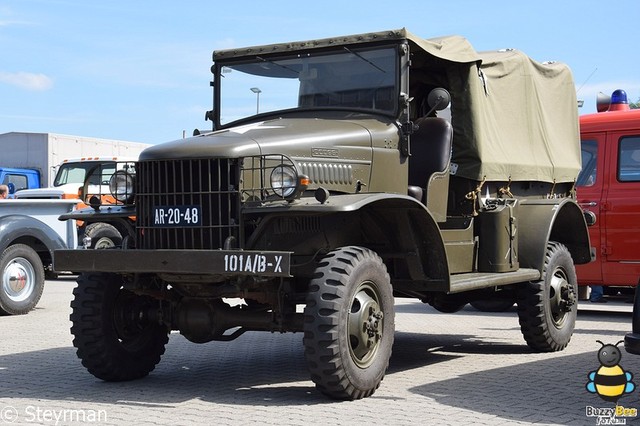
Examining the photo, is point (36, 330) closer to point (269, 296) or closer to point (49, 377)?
point (49, 377)

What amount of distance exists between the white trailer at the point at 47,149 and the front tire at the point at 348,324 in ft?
59.7

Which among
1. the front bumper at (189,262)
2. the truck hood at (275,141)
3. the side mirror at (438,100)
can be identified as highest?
the side mirror at (438,100)

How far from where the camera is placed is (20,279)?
12.4 m

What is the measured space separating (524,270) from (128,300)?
11.9 feet

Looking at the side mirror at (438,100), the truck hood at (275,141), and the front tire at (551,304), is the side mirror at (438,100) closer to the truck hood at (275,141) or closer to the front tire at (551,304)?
the truck hood at (275,141)

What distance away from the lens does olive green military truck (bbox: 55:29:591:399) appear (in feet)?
21.4

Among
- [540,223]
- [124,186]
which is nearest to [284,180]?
[124,186]

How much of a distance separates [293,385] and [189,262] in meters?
1.42

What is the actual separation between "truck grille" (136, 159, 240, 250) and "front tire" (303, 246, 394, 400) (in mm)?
730

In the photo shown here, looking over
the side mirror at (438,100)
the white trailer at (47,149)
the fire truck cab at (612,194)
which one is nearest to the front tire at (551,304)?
the side mirror at (438,100)

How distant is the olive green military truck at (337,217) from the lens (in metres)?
6.52

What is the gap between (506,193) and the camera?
9367 millimetres

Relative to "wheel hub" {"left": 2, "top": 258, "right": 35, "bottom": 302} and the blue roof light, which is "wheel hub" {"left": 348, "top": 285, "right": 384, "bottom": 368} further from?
the blue roof light

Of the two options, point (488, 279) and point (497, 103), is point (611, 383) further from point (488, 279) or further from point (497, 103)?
point (497, 103)
